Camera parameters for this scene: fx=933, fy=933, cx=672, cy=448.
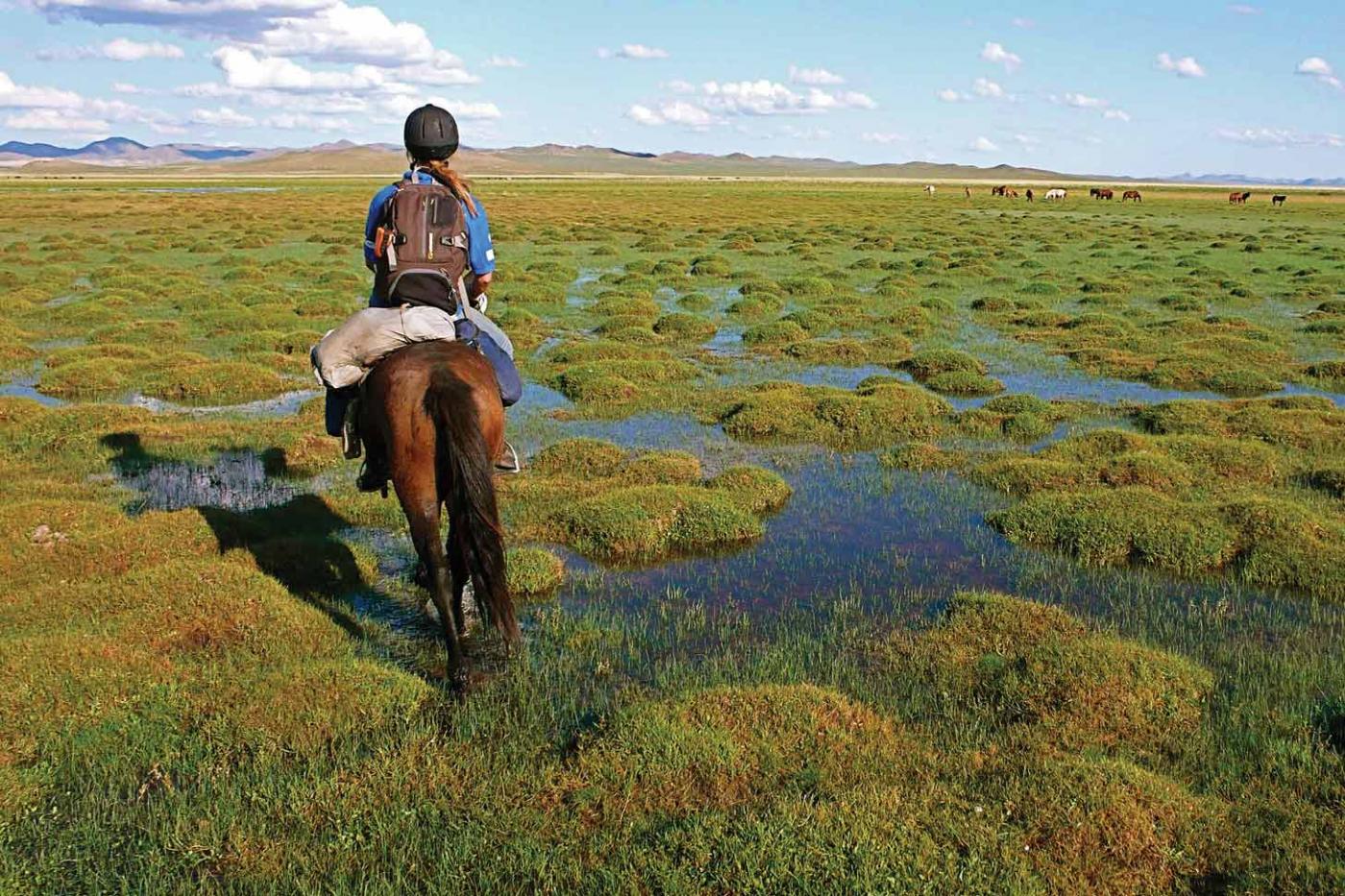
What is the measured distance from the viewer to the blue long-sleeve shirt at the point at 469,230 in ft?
23.5

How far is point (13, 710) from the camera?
19.5 feet

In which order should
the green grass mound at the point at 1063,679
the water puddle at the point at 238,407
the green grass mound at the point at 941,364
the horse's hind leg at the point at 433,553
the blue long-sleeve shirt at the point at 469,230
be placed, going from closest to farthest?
the green grass mound at the point at 1063,679, the horse's hind leg at the point at 433,553, the blue long-sleeve shirt at the point at 469,230, the water puddle at the point at 238,407, the green grass mound at the point at 941,364

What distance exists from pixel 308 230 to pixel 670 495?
1966 inches

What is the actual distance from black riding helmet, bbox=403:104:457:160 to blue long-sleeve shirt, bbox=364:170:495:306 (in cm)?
17

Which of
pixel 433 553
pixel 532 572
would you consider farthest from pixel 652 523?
pixel 433 553

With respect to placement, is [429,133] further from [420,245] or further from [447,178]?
[420,245]

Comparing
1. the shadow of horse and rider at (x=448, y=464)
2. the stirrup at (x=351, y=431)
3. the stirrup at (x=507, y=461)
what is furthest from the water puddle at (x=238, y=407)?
the stirrup at (x=507, y=461)

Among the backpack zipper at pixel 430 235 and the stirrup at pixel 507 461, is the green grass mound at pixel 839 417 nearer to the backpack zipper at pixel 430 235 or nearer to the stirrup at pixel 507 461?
the stirrup at pixel 507 461

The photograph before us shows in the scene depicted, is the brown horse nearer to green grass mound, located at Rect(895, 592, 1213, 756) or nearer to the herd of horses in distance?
green grass mound, located at Rect(895, 592, 1213, 756)

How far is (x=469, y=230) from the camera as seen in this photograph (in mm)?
7359

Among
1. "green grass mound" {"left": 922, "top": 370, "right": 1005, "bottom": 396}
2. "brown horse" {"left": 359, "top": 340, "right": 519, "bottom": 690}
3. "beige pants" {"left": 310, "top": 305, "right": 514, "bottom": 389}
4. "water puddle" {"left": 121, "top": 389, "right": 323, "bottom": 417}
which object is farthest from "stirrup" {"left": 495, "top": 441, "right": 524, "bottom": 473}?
"green grass mound" {"left": 922, "top": 370, "right": 1005, "bottom": 396}

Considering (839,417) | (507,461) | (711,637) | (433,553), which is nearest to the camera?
(433,553)

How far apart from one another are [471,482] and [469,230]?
7.18ft

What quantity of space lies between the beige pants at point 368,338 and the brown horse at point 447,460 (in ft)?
0.79
